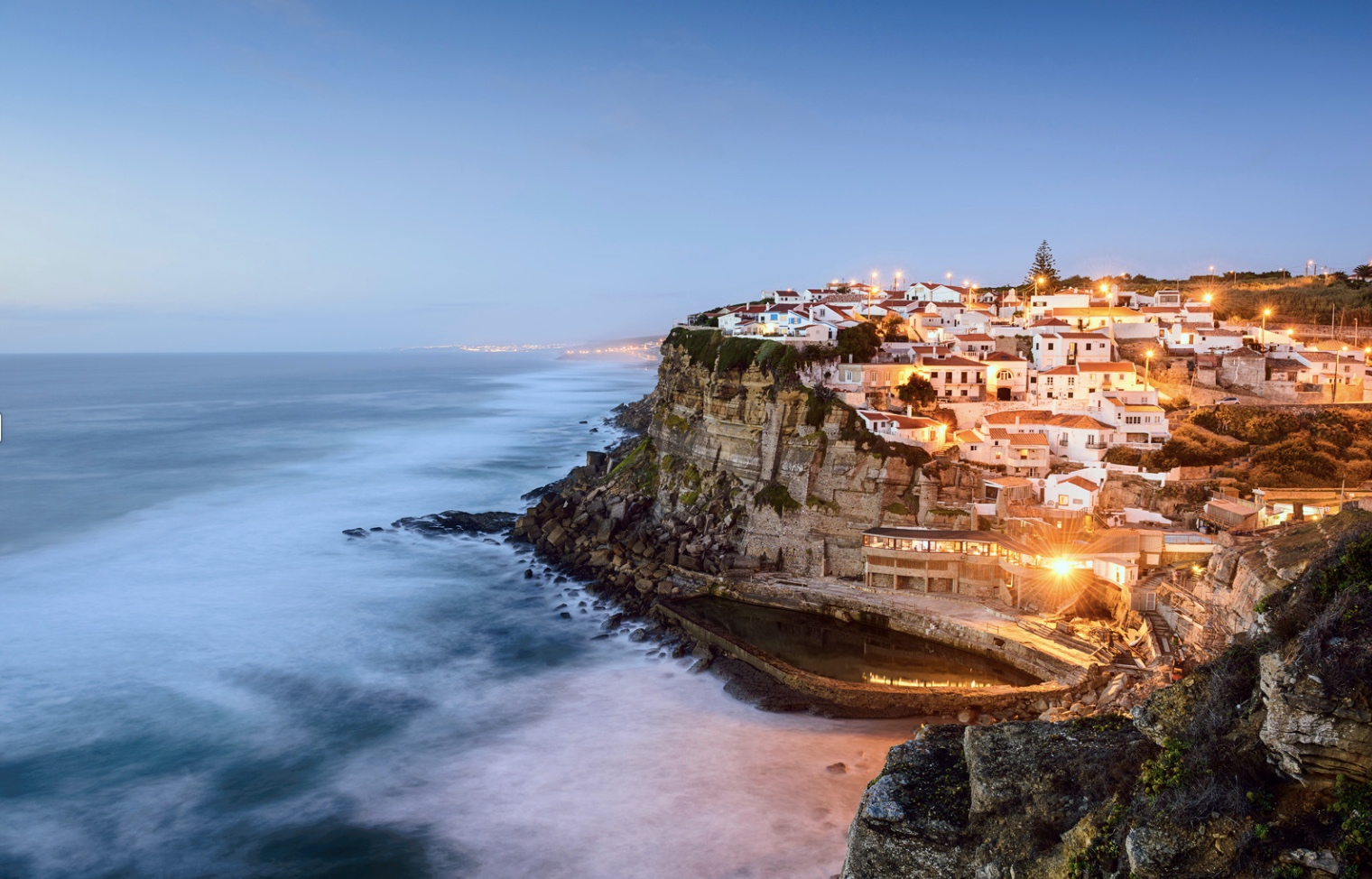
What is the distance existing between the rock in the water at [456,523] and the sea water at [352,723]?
1324 mm

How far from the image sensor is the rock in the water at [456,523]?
37.4m

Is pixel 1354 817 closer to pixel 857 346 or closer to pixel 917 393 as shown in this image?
pixel 917 393

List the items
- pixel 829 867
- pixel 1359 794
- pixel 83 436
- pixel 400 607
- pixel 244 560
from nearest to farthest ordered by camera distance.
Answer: pixel 1359 794 → pixel 829 867 → pixel 400 607 → pixel 244 560 → pixel 83 436

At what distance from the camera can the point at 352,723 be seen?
20766 mm

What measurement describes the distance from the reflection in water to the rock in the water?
13.9 meters

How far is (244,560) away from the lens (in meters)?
34.1

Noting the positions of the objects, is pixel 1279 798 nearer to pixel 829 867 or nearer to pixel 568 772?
pixel 829 867

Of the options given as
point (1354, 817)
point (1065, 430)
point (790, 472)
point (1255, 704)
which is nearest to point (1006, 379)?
point (1065, 430)

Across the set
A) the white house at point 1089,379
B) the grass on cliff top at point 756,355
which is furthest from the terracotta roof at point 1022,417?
the grass on cliff top at point 756,355

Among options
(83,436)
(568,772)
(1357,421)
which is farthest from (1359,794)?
(83,436)

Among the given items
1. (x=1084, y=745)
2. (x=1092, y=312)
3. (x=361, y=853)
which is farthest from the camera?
(x=1092, y=312)

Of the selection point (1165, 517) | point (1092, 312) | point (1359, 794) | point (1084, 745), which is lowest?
point (1165, 517)

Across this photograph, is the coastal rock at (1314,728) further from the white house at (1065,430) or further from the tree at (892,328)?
the tree at (892,328)

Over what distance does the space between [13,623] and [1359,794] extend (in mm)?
33807
